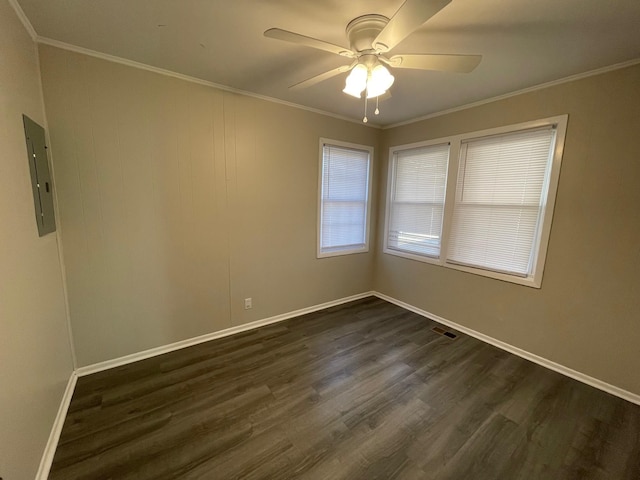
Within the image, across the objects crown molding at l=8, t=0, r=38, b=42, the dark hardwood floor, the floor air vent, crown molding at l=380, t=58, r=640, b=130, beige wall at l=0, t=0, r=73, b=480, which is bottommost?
the dark hardwood floor

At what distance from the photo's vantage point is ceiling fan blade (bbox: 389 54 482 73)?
1.47 meters

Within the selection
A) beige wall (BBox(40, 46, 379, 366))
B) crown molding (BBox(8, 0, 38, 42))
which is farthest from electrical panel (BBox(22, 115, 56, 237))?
crown molding (BBox(8, 0, 38, 42))

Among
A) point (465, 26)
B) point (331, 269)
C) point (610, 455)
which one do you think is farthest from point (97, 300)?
point (610, 455)

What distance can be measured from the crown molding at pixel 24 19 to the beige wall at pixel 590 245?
142 inches

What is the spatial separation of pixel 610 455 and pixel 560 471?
1.32 feet

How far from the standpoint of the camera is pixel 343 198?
3.61 m

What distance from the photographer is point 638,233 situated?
6.47 feet

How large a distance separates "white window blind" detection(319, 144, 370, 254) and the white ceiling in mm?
1141

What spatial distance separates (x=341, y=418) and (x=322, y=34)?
8.44 feet

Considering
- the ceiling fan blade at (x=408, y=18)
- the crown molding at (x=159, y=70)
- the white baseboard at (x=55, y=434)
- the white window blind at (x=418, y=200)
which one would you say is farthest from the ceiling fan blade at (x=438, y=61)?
the white baseboard at (x=55, y=434)

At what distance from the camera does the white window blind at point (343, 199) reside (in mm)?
3422

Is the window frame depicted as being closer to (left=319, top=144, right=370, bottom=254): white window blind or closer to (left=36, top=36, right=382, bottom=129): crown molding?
(left=319, top=144, right=370, bottom=254): white window blind

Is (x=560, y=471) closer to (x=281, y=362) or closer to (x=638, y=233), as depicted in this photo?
(x=638, y=233)

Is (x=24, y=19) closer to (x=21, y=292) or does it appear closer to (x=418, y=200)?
(x=21, y=292)
